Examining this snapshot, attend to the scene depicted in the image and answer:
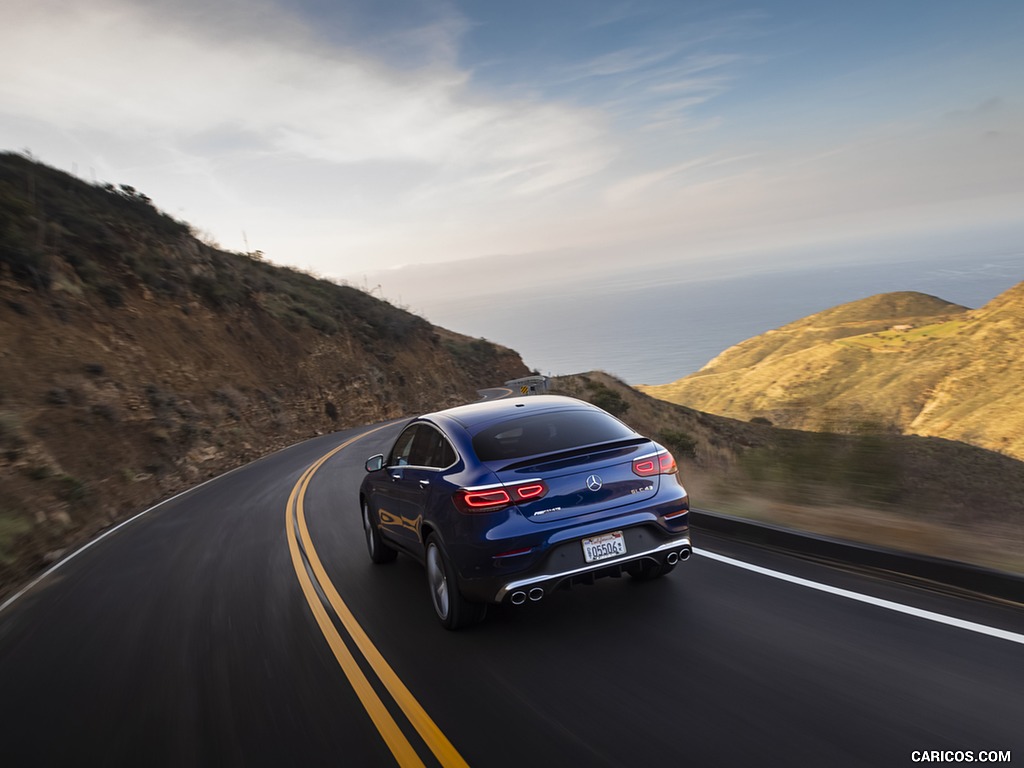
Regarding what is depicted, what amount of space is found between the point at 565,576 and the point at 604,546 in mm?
349

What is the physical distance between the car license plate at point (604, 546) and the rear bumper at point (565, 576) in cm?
4

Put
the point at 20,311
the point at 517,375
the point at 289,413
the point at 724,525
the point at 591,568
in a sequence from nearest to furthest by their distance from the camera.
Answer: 1. the point at 591,568
2. the point at 724,525
3. the point at 20,311
4. the point at 289,413
5. the point at 517,375

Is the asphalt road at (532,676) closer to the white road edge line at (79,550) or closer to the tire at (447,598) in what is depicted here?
the tire at (447,598)

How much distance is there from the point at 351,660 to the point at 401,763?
1536mm

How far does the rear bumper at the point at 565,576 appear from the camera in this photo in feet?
15.0

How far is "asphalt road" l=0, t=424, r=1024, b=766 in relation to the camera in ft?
11.0

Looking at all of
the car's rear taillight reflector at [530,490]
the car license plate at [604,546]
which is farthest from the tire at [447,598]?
the car license plate at [604,546]

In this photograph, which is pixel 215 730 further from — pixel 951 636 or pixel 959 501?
pixel 959 501

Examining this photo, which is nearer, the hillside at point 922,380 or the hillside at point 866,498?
the hillside at point 866,498

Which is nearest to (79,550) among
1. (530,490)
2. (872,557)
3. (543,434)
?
(543,434)

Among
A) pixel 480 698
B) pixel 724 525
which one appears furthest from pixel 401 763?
pixel 724 525

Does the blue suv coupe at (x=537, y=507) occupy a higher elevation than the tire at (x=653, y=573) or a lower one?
higher

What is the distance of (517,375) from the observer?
180ft

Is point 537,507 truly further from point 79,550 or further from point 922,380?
point 922,380
